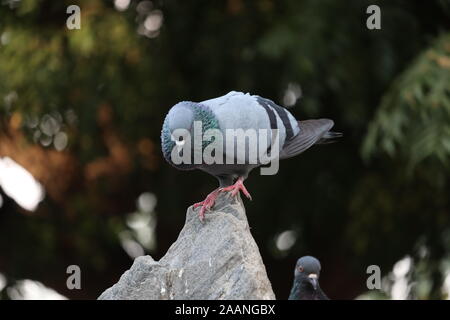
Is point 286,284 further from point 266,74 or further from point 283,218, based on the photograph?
point 266,74

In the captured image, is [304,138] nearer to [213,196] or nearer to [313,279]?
[213,196]

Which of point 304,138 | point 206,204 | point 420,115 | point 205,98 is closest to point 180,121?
point 206,204

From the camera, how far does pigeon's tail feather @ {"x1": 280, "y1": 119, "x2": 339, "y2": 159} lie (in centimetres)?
382

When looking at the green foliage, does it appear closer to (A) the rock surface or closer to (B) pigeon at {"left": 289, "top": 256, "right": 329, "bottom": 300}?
(B) pigeon at {"left": 289, "top": 256, "right": 329, "bottom": 300}

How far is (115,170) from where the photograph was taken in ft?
23.7

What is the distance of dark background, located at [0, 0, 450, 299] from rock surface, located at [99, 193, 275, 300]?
288cm

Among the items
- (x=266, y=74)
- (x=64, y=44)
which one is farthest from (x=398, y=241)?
(x=64, y=44)

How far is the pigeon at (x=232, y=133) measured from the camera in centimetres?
326

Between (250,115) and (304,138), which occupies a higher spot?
(250,115)

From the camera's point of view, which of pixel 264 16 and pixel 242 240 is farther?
pixel 264 16

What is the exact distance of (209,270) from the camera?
3.13 metres

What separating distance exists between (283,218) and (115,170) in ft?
4.95

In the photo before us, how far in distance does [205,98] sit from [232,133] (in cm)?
342

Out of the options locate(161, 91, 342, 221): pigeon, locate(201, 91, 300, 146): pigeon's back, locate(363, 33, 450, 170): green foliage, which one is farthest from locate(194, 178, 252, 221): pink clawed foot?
locate(363, 33, 450, 170): green foliage
